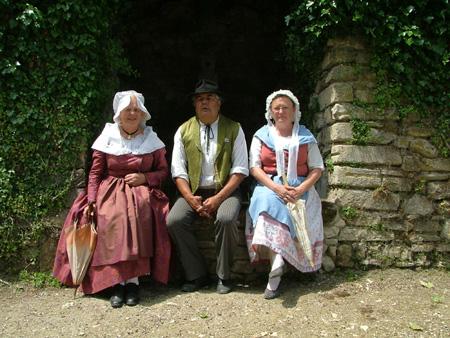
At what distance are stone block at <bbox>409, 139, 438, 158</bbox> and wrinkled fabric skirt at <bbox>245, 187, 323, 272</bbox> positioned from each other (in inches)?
40.5

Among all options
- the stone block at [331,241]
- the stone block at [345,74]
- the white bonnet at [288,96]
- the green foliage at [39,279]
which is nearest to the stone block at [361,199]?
the stone block at [331,241]

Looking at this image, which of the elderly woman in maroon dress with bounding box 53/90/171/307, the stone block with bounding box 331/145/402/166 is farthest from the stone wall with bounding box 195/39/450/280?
the elderly woman in maroon dress with bounding box 53/90/171/307

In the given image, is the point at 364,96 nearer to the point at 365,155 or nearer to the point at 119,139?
the point at 365,155

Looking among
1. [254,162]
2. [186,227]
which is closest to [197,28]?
[254,162]

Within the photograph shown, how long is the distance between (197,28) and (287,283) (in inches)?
151

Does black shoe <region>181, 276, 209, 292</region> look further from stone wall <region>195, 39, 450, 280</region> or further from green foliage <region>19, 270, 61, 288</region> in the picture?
green foliage <region>19, 270, 61, 288</region>

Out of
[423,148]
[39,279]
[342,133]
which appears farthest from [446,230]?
[39,279]

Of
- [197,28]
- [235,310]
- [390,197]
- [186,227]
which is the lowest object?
[235,310]

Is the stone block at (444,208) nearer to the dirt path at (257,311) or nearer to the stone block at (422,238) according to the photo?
the stone block at (422,238)

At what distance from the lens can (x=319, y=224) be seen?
3.70m

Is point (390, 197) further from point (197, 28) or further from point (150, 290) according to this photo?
point (197, 28)

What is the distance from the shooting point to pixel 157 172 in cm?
382

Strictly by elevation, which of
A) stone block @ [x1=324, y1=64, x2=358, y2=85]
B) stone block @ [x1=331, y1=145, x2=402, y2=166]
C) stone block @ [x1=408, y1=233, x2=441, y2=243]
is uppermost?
stone block @ [x1=324, y1=64, x2=358, y2=85]

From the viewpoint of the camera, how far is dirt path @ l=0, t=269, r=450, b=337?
296 cm
